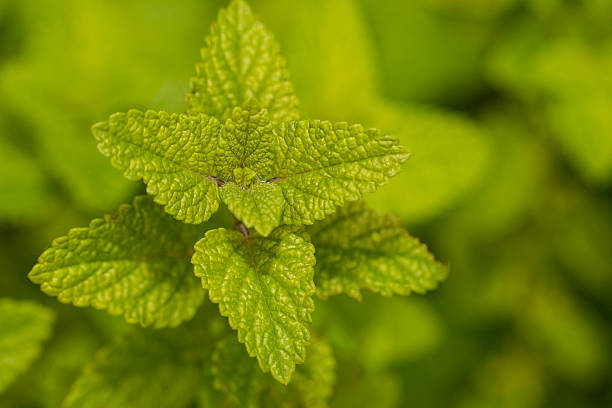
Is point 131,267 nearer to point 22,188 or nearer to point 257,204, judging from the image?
point 257,204

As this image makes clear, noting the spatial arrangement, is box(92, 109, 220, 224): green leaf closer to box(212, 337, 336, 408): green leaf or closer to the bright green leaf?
box(212, 337, 336, 408): green leaf

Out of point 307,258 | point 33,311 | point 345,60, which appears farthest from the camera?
point 345,60

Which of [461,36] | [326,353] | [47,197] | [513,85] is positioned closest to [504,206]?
[513,85]

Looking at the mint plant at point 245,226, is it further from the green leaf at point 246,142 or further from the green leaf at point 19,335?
the green leaf at point 19,335

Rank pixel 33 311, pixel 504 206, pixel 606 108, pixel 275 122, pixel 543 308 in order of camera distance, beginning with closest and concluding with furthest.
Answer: pixel 275 122 < pixel 33 311 < pixel 606 108 < pixel 504 206 < pixel 543 308

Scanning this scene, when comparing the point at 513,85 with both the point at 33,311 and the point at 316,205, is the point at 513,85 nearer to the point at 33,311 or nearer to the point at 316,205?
the point at 316,205

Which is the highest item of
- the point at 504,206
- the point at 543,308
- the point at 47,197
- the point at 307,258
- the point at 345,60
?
the point at 345,60

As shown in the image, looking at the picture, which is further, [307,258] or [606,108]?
[606,108]
